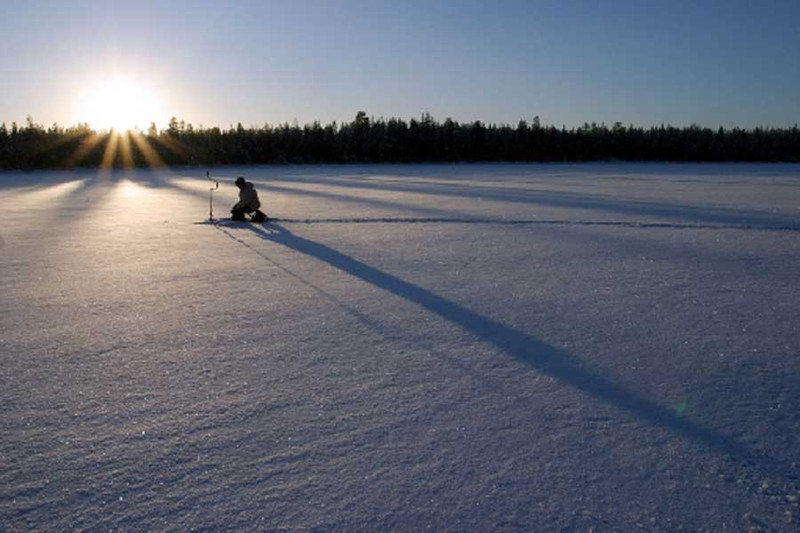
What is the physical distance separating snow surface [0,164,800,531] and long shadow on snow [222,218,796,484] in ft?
0.06

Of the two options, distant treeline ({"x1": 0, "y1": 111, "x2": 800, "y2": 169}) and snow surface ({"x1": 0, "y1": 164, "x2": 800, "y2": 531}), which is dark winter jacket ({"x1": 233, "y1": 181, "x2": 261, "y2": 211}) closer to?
snow surface ({"x1": 0, "y1": 164, "x2": 800, "y2": 531})

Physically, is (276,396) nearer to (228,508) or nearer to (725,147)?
(228,508)

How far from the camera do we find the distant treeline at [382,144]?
102 ft

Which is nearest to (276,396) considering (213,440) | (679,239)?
(213,440)

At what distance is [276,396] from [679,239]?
21.8 feet

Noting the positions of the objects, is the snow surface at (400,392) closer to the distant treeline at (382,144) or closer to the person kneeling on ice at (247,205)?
the person kneeling on ice at (247,205)

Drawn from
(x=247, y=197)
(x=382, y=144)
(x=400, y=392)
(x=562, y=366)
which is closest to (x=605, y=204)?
(x=247, y=197)

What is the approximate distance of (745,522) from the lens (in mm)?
1700

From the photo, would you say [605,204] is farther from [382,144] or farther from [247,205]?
[382,144]

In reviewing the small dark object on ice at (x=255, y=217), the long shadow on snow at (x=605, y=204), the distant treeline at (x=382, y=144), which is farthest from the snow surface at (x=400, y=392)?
the distant treeline at (x=382, y=144)

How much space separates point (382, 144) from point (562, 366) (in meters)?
35.7

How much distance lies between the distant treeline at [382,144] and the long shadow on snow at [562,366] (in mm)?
32125

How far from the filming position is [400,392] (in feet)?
8.54

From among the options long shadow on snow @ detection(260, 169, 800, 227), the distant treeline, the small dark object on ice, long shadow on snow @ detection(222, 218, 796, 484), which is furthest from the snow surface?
the distant treeline
